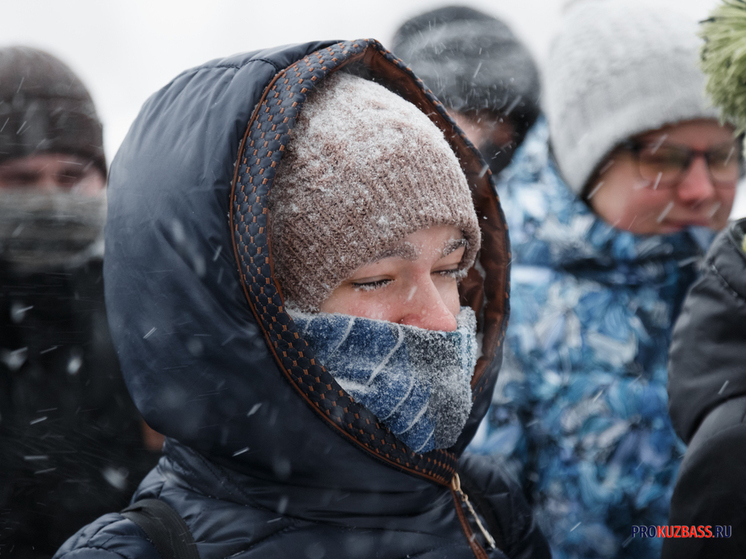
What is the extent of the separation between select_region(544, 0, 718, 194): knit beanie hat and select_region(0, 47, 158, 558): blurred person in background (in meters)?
2.04

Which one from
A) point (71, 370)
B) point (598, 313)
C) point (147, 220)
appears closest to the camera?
point (147, 220)

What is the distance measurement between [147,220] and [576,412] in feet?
5.99

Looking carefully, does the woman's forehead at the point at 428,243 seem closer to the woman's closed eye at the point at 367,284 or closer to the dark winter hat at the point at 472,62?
the woman's closed eye at the point at 367,284

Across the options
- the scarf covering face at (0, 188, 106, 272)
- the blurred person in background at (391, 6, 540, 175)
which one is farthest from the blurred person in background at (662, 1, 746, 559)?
the scarf covering face at (0, 188, 106, 272)

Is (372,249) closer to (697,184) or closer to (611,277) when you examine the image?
(611,277)

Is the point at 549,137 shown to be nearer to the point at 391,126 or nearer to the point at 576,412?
the point at 576,412

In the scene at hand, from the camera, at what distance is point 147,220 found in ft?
4.03

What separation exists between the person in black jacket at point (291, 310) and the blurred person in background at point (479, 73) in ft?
5.44

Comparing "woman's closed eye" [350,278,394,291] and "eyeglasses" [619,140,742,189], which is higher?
"eyeglasses" [619,140,742,189]

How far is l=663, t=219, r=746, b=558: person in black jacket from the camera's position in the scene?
1270 mm

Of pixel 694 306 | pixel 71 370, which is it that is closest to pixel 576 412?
pixel 694 306

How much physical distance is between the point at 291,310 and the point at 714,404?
39.0 inches

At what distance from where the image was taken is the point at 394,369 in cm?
129

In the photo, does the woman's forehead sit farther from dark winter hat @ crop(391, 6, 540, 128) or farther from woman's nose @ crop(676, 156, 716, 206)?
dark winter hat @ crop(391, 6, 540, 128)
